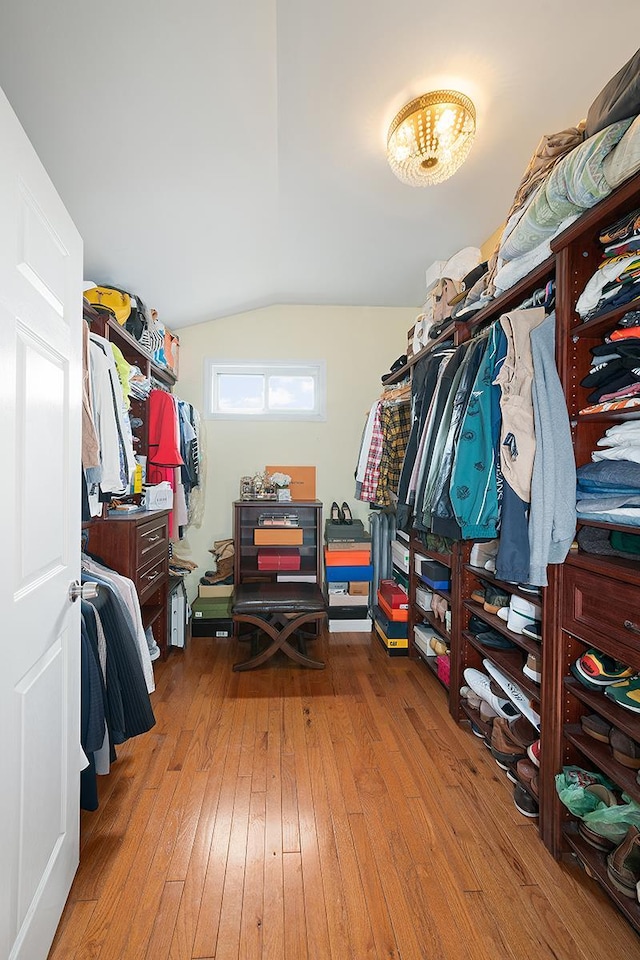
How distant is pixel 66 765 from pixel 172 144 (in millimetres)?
2223

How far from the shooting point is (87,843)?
1.51m

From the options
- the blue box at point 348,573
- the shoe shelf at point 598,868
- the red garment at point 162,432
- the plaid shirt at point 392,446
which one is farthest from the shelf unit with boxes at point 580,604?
the red garment at point 162,432

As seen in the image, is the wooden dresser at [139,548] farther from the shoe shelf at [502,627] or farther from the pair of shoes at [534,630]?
the pair of shoes at [534,630]

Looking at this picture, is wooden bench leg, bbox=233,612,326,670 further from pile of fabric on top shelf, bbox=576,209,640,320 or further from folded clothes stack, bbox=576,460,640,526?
pile of fabric on top shelf, bbox=576,209,640,320

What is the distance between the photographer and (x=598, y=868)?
1307mm

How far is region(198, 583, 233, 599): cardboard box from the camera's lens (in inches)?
137

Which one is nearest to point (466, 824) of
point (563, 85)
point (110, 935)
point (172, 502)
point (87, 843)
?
point (110, 935)

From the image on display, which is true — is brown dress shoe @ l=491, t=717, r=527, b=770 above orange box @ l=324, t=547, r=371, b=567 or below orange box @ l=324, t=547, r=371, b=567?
below

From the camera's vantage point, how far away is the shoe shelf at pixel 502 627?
5.30ft

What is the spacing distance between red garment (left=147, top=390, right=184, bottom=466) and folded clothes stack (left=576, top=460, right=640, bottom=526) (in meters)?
2.40

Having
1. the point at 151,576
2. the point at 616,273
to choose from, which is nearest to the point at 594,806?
the point at 616,273

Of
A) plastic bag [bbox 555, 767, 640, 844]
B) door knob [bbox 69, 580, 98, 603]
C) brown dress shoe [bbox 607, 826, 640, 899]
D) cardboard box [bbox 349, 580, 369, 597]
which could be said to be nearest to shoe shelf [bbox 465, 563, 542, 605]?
plastic bag [bbox 555, 767, 640, 844]

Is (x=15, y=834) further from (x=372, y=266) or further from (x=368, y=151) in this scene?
(x=372, y=266)

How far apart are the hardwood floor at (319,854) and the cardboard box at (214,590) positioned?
1182mm
